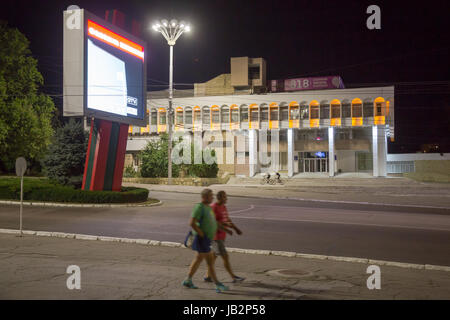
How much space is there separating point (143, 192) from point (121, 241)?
12.1m

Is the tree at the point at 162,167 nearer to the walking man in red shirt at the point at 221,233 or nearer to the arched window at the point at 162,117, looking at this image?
the arched window at the point at 162,117

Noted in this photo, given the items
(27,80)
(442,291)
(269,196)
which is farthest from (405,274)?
(27,80)

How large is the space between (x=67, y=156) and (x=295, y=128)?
4054cm

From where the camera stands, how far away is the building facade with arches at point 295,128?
58.5 m

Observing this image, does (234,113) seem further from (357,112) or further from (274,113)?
(357,112)

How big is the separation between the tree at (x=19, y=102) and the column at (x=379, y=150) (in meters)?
40.1

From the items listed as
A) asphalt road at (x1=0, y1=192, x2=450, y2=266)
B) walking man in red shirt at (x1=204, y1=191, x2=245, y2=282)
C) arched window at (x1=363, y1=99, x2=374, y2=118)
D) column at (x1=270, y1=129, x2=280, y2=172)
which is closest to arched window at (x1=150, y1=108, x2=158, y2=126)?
column at (x1=270, y1=129, x2=280, y2=172)

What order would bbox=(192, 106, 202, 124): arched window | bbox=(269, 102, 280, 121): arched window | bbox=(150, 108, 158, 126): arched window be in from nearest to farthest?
bbox=(269, 102, 280, 121): arched window → bbox=(192, 106, 202, 124): arched window → bbox=(150, 108, 158, 126): arched window

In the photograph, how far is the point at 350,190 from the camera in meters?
40.7

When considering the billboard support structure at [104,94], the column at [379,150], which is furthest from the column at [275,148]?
the billboard support structure at [104,94]

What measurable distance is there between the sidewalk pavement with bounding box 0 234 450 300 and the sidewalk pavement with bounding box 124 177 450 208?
19.8 metres

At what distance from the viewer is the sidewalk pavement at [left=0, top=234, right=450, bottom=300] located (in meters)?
6.82

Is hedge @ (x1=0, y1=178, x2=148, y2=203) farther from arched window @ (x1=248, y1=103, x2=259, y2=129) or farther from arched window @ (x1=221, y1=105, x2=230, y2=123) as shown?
arched window @ (x1=221, y1=105, x2=230, y2=123)
